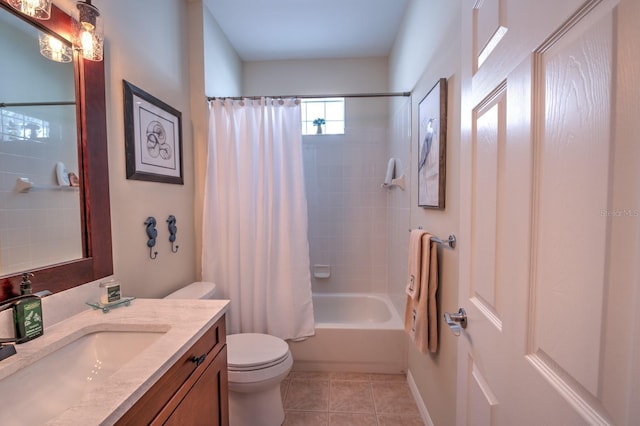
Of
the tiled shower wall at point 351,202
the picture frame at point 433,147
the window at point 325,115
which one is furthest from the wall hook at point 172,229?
the window at point 325,115

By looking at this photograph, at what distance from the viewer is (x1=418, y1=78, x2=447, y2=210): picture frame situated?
1.34 m

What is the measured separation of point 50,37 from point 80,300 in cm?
96

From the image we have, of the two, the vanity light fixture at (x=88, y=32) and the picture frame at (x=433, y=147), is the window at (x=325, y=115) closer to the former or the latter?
the picture frame at (x=433, y=147)

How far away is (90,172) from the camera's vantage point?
1.10 meters

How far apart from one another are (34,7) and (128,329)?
1.09 m

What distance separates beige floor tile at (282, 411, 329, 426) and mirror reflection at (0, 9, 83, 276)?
1454 millimetres

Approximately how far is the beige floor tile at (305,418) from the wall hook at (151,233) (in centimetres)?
126

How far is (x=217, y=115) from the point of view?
6.38ft

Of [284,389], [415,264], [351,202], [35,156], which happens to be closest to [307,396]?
[284,389]

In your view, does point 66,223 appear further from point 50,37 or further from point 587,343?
point 587,343

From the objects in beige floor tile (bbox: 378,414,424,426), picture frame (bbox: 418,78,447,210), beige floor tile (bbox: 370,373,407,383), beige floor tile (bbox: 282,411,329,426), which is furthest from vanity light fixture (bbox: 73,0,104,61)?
beige floor tile (bbox: 370,373,407,383)

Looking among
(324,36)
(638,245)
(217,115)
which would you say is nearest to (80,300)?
(217,115)

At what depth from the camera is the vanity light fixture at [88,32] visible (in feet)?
3.20

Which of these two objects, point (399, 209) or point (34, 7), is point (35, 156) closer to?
Result: point (34, 7)
